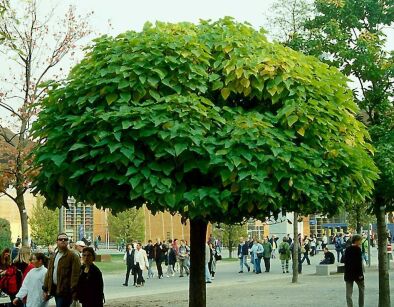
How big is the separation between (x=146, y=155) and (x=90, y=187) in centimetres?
90

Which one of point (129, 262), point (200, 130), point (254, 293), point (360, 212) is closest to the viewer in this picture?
point (200, 130)

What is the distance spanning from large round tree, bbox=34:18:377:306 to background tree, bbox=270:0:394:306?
542 cm

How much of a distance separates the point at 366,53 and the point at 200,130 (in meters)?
7.79

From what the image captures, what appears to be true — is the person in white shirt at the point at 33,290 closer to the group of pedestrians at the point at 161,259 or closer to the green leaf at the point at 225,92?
the green leaf at the point at 225,92

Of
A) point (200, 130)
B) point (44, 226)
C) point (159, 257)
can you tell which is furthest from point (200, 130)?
point (44, 226)

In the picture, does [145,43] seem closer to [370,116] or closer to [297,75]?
[297,75]

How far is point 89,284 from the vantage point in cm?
1162

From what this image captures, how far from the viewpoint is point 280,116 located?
30.4 feet

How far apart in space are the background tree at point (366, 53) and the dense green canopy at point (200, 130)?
18.0ft

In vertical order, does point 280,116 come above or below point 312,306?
above

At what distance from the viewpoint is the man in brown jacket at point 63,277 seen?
12.2m

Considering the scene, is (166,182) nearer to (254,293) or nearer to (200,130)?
(200,130)

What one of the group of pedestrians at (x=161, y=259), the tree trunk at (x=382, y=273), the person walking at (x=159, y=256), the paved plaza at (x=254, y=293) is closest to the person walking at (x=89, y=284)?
the tree trunk at (x=382, y=273)

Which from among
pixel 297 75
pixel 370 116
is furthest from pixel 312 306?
pixel 297 75
